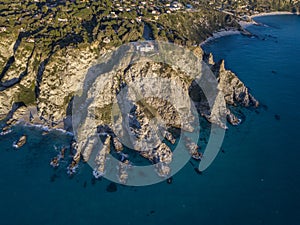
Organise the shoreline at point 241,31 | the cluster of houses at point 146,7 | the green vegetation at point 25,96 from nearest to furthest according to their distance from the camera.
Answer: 1. the green vegetation at point 25,96
2. the cluster of houses at point 146,7
3. the shoreline at point 241,31

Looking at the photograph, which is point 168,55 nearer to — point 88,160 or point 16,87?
point 88,160

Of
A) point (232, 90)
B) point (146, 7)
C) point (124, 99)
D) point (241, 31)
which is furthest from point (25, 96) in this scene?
point (241, 31)

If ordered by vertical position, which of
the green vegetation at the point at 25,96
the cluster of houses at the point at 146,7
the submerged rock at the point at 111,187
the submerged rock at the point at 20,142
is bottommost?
the submerged rock at the point at 111,187

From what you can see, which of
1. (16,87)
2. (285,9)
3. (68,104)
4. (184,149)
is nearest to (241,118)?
(184,149)

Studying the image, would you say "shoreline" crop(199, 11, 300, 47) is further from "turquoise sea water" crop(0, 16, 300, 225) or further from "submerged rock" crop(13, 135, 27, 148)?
"submerged rock" crop(13, 135, 27, 148)

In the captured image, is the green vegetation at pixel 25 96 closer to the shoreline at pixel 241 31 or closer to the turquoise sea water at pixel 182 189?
the turquoise sea water at pixel 182 189

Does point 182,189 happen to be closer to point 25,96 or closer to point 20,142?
point 20,142

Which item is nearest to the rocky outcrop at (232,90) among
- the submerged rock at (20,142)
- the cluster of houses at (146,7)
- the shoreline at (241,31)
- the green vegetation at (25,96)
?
the shoreline at (241,31)

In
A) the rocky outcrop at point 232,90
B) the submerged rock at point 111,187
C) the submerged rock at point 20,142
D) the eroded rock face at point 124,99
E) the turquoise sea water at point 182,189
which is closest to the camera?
the turquoise sea water at point 182,189
